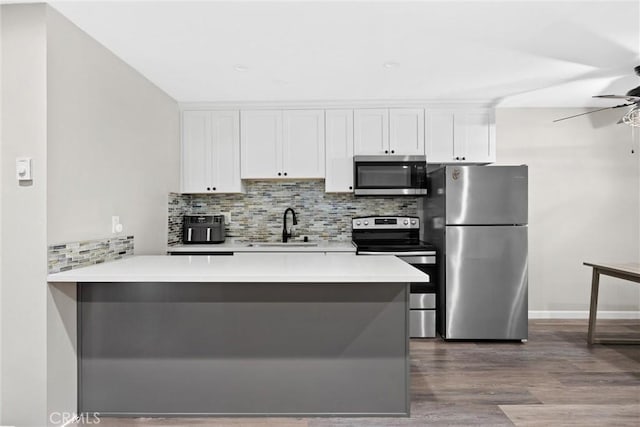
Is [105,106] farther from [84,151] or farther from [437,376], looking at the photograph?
[437,376]

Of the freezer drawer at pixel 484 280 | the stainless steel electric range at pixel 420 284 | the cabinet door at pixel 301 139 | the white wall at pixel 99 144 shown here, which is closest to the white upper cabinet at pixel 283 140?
the cabinet door at pixel 301 139

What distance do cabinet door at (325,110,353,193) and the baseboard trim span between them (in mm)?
2469

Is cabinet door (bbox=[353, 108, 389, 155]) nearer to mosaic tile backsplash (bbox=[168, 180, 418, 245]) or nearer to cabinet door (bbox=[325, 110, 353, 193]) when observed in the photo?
cabinet door (bbox=[325, 110, 353, 193])

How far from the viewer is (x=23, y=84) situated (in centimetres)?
208

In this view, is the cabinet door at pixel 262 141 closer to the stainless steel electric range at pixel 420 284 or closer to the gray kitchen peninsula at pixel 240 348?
the stainless steel electric range at pixel 420 284

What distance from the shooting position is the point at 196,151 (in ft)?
13.8

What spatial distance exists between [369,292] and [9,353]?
6.18ft

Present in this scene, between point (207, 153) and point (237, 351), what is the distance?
2.45 metres

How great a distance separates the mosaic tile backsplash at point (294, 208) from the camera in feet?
14.9

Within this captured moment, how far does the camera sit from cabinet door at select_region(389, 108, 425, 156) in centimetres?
414

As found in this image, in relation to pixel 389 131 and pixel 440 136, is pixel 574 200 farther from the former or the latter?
pixel 389 131

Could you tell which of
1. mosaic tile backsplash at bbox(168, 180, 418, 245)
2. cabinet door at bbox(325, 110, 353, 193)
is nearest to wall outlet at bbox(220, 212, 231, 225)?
mosaic tile backsplash at bbox(168, 180, 418, 245)

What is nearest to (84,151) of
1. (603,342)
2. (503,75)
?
(503,75)

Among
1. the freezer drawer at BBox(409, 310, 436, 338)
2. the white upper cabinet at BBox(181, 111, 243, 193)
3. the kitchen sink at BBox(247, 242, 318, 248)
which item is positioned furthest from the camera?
the white upper cabinet at BBox(181, 111, 243, 193)
